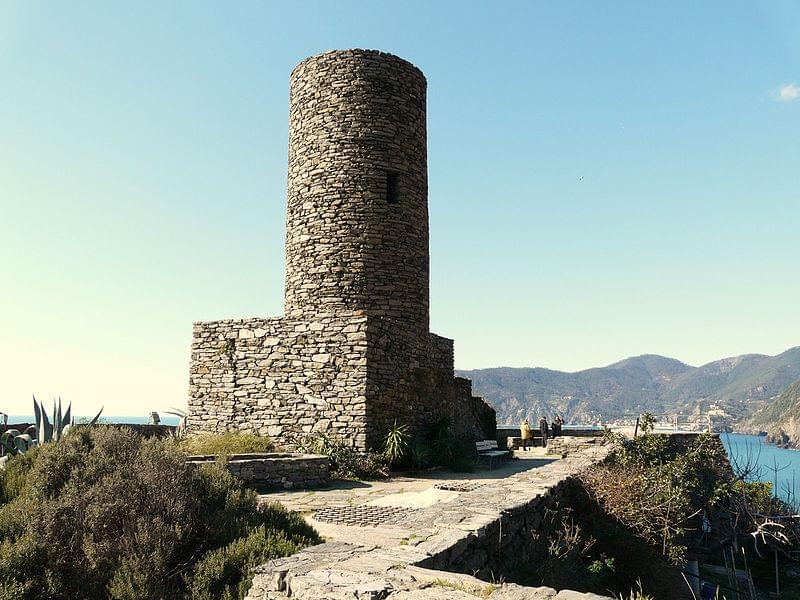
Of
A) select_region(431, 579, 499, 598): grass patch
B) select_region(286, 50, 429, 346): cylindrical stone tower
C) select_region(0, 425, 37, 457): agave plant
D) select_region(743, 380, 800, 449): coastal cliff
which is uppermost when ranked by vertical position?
select_region(286, 50, 429, 346): cylindrical stone tower

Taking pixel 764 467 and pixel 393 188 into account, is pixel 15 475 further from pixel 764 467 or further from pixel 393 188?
pixel 764 467

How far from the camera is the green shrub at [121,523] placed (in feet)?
16.5

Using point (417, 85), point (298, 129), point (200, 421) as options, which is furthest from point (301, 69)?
point (200, 421)

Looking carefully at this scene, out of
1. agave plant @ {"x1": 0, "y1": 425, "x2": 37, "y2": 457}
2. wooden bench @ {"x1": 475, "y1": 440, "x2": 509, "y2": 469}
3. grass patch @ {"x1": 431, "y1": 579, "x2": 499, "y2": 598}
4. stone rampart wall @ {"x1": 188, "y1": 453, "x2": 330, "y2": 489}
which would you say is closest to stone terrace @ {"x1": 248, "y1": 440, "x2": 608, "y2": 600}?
grass patch @ {"x1": 431, "y1": 579, "x2": 499, "y2": 598}

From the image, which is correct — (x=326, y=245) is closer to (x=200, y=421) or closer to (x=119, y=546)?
(x=200, y=421)

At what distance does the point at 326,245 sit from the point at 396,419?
14.8 ft

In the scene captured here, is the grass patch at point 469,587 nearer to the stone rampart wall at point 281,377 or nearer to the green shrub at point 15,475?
the green shrub at point 15,475

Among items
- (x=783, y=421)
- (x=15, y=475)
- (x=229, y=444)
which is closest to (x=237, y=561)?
(x=15, y=475)

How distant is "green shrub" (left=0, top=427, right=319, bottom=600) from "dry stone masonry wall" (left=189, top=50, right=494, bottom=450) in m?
6.31

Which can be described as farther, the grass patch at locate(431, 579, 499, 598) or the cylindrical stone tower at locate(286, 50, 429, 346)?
the cylindrical stone tower at locate(286, 50, 429, 346)

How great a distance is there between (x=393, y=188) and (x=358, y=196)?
1054 millimetres

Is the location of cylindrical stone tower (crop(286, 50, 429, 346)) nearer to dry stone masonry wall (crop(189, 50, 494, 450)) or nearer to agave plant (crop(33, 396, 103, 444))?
dry stone masonry wall (crop(189, 50, 494, 450))

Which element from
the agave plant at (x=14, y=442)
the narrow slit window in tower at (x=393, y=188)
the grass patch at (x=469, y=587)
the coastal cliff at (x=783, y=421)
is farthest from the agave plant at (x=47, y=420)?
the coastal cliff at (x=783, y=421)

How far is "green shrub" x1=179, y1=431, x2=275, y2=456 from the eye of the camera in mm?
12125
